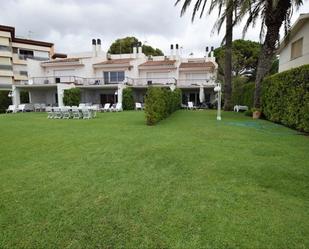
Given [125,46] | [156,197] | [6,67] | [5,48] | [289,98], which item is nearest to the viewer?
[156,197]

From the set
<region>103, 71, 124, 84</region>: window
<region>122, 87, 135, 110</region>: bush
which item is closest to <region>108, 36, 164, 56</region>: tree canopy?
<region>103, 71, 124, 84</region>: window

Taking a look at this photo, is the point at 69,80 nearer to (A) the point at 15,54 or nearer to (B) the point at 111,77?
(B) the point at 111,77

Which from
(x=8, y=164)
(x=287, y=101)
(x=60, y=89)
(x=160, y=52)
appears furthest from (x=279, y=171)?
(x=160, y=52)

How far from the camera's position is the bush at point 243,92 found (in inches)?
832

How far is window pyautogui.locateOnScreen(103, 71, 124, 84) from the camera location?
32188 millimetres

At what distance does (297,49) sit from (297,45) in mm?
288

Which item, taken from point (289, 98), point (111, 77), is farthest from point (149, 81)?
point (289, 98)

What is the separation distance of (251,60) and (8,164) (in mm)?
40107

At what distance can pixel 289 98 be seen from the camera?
11.3 m

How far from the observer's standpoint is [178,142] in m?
7.99

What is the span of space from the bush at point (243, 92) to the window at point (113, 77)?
14.9 meters

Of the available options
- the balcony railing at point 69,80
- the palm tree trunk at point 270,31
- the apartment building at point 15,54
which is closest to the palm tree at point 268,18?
the palm tree trunk at point 270,31

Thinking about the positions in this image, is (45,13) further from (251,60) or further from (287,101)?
(251,60)

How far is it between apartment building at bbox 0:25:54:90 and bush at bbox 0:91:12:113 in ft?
38.5
